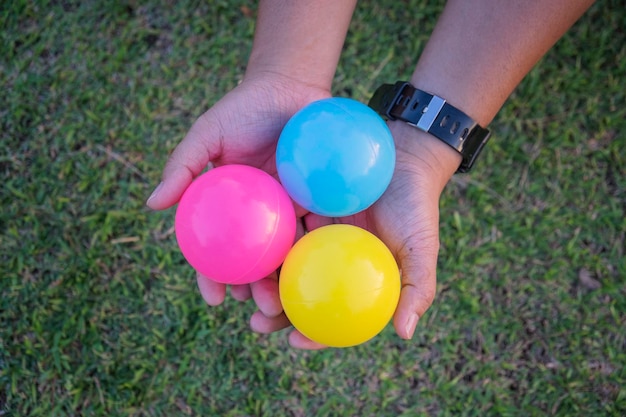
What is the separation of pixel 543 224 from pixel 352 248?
163 cm

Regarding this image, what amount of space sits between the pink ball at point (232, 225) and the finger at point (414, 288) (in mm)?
501

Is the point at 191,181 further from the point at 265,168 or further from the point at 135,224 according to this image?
the point at 135,224

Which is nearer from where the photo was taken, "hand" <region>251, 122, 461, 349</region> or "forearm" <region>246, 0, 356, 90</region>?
"hand" <region>251, 122, 461, 349</region>

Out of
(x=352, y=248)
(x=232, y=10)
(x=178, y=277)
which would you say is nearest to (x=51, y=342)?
(x=178, y=277)

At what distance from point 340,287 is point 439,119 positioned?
3.06ft

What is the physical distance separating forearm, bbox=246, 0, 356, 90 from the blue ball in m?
0.44

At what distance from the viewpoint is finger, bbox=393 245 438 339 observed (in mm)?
2127

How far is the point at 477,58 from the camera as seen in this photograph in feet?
8.36

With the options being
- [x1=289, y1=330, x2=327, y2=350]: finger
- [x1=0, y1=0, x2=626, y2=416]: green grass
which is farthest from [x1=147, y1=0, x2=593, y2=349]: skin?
[x1=0, y1=0, x2=626, y2=416]: green grass

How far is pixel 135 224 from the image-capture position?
125 inches

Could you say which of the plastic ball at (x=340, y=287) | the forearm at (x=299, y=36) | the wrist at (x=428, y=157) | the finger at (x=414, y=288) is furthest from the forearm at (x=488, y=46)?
the plastic ball at (x=340, y=287)

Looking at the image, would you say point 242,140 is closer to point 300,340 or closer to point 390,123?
point 390,123

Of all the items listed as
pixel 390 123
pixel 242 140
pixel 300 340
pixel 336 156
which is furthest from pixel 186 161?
pixel 390 123

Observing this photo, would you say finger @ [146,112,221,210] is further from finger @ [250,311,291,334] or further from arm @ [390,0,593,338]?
arm @ [390,0,593,338]
